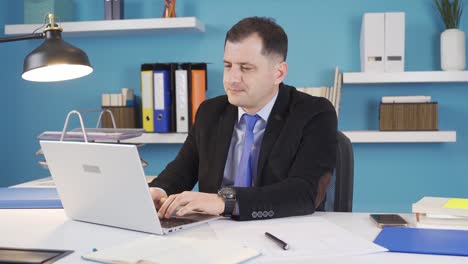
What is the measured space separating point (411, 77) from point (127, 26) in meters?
1.44

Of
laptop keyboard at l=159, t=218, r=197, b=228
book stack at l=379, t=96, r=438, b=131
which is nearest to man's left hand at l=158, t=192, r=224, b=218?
laptop keyboard at l=159, t=218, r=197, b=228

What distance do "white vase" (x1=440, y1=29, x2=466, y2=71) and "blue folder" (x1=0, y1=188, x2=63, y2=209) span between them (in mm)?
1948

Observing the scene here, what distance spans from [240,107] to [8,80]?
6.56 feet

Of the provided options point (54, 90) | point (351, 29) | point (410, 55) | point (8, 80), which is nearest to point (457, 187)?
point (410, 55)

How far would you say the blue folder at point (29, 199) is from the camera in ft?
5.74

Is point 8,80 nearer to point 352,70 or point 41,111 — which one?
point 41,111

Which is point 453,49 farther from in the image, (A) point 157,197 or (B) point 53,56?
(B) point 53,56

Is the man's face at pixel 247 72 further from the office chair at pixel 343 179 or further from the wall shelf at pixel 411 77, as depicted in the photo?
the wall shelf at pixel 411 77

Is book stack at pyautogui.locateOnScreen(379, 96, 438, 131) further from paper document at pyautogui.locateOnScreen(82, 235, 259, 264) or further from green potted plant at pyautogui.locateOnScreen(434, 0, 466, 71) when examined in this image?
paper document at pyautogui.locateOnScreen(82, 235, 259, 264)

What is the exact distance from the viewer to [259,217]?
4.94 ft

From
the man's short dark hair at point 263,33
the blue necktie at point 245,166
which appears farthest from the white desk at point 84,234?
the man's short dark hair at point 263,33

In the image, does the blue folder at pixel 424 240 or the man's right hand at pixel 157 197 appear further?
the man's right hand at pixel 157 197

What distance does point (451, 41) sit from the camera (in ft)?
9.47

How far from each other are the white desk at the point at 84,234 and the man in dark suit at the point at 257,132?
0.74ft
